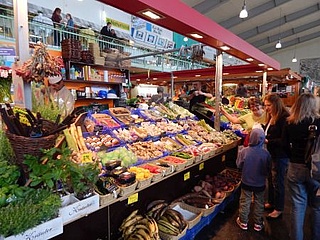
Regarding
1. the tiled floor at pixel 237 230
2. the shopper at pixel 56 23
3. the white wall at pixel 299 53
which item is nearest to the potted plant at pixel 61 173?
the tiled floor at pixel 237 230

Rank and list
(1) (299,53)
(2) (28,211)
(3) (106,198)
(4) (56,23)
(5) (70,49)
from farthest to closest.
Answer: (1) (299,53) < (4) (56,23) < (5) (70,49) < (3) (106,198) < (2) (28,211)

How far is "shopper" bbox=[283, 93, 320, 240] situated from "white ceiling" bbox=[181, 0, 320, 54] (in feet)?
30.0

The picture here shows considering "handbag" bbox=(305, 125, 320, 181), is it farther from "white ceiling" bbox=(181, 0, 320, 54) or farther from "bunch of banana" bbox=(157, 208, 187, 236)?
"white ceiling" bbox=(181, 0, 320, 54)

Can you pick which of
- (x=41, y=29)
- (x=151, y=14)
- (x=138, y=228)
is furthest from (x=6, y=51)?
(x=138, y=228)

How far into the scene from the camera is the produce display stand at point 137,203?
1838 mm

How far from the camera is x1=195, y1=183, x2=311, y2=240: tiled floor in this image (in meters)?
2.93

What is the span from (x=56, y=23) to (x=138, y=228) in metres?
7.08

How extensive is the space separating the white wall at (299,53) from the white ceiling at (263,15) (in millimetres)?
2324

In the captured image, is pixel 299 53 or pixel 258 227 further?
pixel 299 53

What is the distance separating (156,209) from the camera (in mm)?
2566

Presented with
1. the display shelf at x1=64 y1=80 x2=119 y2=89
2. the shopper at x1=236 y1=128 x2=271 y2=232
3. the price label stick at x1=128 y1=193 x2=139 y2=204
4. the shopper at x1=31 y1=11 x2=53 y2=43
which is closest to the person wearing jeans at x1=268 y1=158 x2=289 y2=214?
the shopper at x1=236 y1=128 x2=271 y2=232

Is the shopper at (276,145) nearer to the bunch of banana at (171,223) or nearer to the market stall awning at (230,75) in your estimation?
the bunch of banana at (171,223)

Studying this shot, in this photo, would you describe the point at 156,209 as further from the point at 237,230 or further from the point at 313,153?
the point at 313,153

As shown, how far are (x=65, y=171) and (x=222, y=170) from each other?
3124 millimetres
